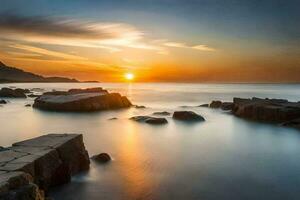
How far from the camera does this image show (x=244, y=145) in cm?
2041

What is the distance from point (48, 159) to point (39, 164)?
549mm

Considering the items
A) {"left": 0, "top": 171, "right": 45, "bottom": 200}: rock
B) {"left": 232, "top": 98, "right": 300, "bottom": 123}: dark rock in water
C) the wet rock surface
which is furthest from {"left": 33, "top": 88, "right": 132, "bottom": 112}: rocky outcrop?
{"left": 0, "top": 171, "right": 45, "bottom": 200}: rock

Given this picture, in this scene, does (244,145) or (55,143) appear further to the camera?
(244,145)

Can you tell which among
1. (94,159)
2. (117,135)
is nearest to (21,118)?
(117,135)

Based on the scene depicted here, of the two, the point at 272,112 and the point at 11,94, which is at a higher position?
the point at 272,112

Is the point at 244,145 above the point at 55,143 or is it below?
below

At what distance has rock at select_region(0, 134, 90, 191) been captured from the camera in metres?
9.14

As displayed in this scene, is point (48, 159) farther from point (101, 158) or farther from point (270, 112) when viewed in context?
point (270, 112)

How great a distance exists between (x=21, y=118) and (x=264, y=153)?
23275mm

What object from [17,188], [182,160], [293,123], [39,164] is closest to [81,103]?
[293,123]

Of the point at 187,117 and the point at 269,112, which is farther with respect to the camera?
the point at 269,112

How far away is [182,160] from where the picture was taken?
1563cm

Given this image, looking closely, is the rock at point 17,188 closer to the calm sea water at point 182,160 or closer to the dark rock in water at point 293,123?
the calm sea water at point 182,160

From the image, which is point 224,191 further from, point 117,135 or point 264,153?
point 117,135
